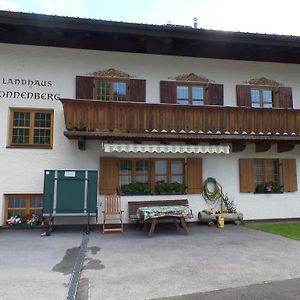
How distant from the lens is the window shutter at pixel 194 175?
12328 millimetres

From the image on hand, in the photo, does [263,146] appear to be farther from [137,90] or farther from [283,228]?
[137,90]

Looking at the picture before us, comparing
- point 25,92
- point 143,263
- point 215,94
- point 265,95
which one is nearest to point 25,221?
point 25,92

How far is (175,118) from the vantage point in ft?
37.0

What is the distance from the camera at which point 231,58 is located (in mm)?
13242

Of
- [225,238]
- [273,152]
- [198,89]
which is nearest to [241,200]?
[273,152]

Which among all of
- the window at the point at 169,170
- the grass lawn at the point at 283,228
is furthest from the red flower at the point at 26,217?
the grass lawn at the point at 283,228

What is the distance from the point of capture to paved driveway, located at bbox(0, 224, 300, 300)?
5.29m

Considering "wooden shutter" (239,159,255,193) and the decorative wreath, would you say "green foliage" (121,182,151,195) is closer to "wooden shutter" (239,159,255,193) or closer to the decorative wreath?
the decorative wreath

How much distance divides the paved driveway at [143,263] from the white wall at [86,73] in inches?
90.8

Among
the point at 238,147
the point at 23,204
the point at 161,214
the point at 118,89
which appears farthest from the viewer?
the point at 238,147

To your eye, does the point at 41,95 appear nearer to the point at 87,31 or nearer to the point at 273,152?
the point at 87,31

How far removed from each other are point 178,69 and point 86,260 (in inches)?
325

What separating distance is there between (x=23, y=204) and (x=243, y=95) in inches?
359

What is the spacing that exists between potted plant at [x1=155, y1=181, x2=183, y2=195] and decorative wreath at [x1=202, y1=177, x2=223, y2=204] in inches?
37.8
